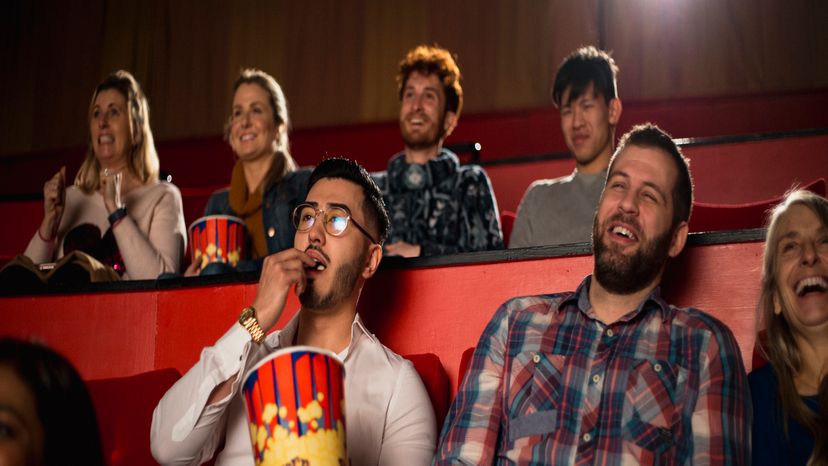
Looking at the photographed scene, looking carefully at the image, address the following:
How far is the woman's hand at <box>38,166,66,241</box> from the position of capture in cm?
202

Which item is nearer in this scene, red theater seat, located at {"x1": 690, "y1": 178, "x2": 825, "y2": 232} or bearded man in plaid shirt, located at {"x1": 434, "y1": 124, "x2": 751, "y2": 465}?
bearded man in plaid shirt, located at {"x1": 434, "y1": 124, "x2": 751, "y2": 465}

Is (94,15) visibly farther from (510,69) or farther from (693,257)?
(693,257)

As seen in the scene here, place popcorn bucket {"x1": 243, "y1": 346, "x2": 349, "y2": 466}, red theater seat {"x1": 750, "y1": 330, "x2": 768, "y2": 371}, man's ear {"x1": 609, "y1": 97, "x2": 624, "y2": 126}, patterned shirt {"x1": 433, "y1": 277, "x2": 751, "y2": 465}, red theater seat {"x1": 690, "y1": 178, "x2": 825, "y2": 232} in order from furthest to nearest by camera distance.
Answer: man's ear {"x1": 609, "y1": 97, "x2": 624, "y2": 126} < red theater seat {"x1": 690, "y1": 178, "x2": 825, "y2": 232} < red theater seat {"x1": 750, "y1": 330, "x2": 768, "y2": 371} < patterned shirt {"x1": 433, "y1": 277, "x2": 751, "y2": 465} < popcorn bucket {"x1": 243, "y1": 346, "x2": 349, "y2": 466}

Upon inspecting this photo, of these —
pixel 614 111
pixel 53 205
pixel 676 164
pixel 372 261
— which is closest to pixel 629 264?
pixel 676 164

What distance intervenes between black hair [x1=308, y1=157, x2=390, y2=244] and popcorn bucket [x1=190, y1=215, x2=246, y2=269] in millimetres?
240

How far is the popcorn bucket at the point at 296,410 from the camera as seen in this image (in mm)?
877

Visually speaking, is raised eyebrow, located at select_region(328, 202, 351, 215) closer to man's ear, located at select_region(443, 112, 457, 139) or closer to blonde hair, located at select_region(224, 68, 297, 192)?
blonde hair, located at select_region(224, 68, 297, 192)

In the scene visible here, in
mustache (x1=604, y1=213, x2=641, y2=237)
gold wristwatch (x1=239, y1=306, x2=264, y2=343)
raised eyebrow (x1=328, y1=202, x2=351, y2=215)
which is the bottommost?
gold wristwatch (x1=239, y1=306, x2=264, y2=343)

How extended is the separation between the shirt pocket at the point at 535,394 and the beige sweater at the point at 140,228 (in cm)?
91

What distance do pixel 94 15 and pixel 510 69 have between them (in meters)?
1.75

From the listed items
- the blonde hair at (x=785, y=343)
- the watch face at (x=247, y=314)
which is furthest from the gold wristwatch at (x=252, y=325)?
the blonde hair at (x=785, y=343)

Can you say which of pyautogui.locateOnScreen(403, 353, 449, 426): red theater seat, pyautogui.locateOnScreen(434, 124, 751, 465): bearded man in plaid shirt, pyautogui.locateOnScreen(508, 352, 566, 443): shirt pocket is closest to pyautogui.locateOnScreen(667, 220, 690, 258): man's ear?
pyautogui.locateOnScreen(434, 124, 751, 465): bearded man in plaid shirt

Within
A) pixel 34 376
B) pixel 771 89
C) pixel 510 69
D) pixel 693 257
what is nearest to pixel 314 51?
pixel 510 69

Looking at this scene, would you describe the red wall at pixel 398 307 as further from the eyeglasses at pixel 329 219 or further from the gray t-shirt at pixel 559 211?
the gray t-shirt at pixel 559 211
